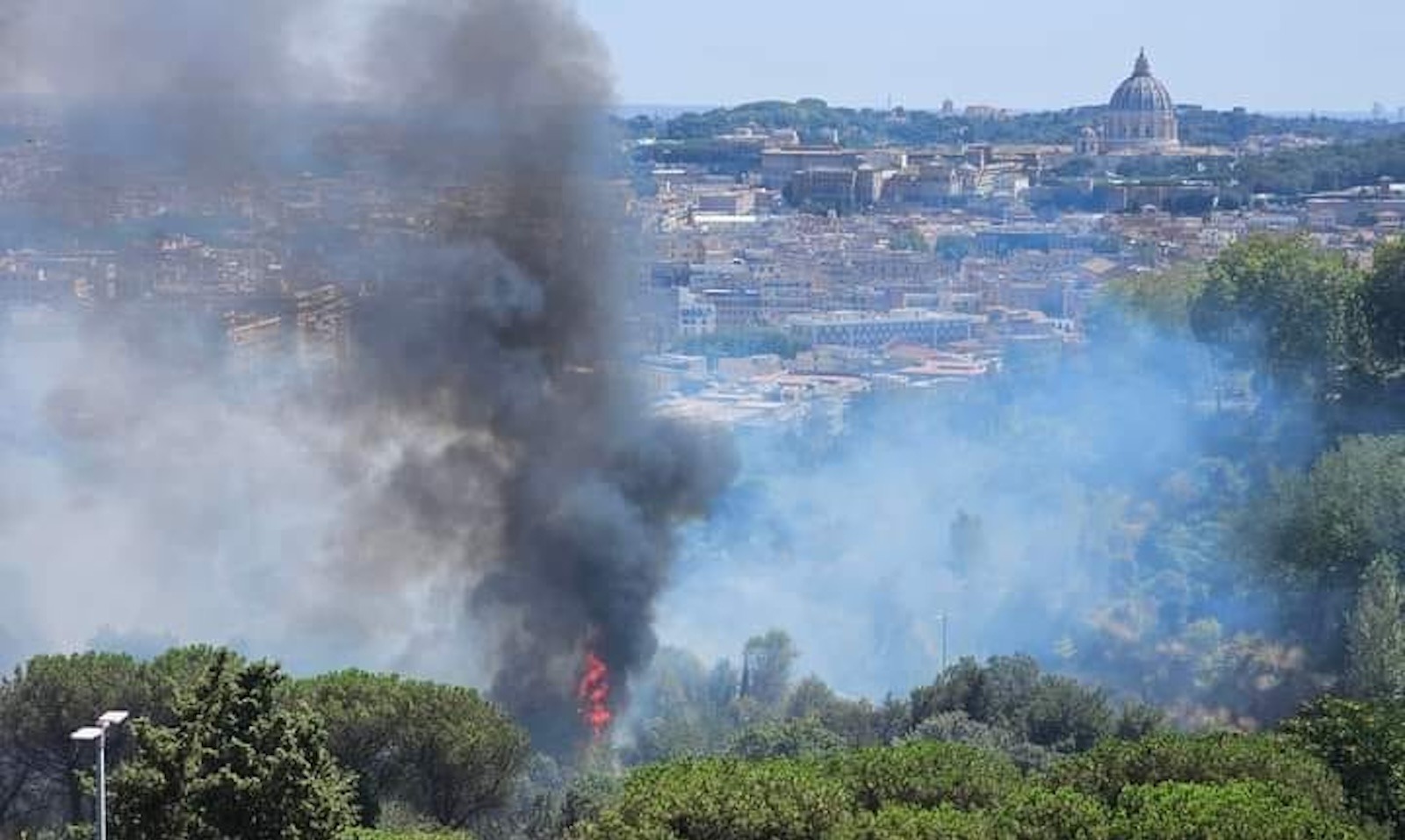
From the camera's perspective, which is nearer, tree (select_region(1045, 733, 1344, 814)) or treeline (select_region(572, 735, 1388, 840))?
treeline (select_region(572, 735, 1388, 840))

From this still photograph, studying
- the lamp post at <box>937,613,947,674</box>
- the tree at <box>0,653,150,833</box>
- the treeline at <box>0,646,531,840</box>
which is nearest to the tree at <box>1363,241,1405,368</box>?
the lamp post at <box>937,613,947,674</box>

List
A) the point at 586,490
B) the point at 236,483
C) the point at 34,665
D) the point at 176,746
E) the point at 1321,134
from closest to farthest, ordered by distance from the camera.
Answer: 1. the point at 176,746
2. the point at 34,665
3. the point at 586,490
4. the point at 236,483
5. the point at 1321,134

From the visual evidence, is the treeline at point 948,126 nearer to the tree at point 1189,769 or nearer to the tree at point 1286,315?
the tree at point 1286,315

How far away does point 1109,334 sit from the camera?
52.4 meters

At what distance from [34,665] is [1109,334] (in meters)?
35.2

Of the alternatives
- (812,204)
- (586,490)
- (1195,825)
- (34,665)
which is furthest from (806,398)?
(812,204)

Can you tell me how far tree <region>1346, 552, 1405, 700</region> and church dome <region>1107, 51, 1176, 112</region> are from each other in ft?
420

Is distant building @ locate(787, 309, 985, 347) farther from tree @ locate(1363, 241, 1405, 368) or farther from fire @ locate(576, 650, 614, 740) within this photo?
fire @ locate(576, 650, 614, 740)

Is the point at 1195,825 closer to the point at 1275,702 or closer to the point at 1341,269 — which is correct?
the point at 1275,702

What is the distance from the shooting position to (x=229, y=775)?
14617mm

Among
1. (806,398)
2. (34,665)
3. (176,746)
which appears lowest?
(806,398)

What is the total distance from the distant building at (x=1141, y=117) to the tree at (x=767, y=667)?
120 metres

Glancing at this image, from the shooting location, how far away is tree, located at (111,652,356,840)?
14586 mm

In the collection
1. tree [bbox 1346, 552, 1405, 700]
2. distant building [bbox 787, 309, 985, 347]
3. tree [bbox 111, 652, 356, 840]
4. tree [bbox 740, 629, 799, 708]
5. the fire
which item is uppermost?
tree [bbox 111, 652, 356, 840]
